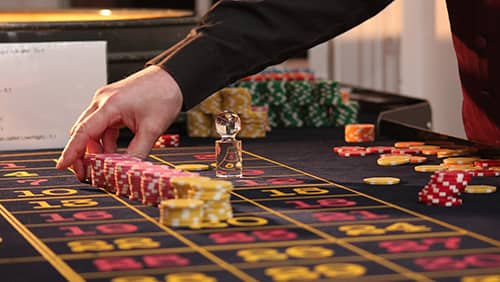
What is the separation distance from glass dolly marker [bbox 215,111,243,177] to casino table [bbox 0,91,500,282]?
43mm

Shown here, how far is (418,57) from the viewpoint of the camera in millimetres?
6281

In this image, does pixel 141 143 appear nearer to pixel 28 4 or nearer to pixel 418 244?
pixel 418 244

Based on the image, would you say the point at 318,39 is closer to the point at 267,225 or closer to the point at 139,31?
the point at 267,225

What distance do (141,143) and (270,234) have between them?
668 millimetres

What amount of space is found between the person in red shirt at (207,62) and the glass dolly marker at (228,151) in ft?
0.46

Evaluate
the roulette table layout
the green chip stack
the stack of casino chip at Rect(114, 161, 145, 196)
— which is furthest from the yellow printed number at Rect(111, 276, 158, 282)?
the green chip stack

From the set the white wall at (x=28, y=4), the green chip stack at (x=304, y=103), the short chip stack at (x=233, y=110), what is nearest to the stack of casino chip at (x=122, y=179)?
the short chip stack at (x=233, y=110)

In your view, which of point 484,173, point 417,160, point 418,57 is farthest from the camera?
point 418,57

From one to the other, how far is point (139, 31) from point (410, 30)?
3364 millimetres

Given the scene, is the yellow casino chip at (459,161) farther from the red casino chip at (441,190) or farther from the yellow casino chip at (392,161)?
the red casino chip at (441,190)

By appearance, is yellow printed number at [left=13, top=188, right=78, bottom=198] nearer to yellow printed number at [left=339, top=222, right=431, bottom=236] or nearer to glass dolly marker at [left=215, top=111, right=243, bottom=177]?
glass dolly marker at [left=215, top=111, right=243, bottom=177]

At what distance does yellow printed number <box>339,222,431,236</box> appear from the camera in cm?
164

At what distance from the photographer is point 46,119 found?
2.96 meters

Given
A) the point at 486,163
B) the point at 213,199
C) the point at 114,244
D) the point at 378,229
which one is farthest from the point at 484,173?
the point at 114,244
